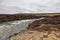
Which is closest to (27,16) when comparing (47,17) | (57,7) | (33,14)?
(33,14)

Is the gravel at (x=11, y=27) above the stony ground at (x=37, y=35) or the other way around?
above

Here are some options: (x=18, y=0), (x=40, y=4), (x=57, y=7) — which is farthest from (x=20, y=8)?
(x=57, y=7)

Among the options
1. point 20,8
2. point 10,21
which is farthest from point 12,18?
point 20,8

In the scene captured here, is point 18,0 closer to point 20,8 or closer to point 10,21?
point 20,8

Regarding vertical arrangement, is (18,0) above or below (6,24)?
above

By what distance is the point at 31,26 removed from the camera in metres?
0.92

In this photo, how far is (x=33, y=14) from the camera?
3.25ft

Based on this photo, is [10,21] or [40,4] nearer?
[10,21]

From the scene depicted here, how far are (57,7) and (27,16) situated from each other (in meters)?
0.29

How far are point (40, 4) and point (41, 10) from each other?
2.3 inches

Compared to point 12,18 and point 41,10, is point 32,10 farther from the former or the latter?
point 12,18

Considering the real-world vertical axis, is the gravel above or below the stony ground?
above

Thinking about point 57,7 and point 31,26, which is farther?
point 57,7

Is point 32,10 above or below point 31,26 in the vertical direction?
above
